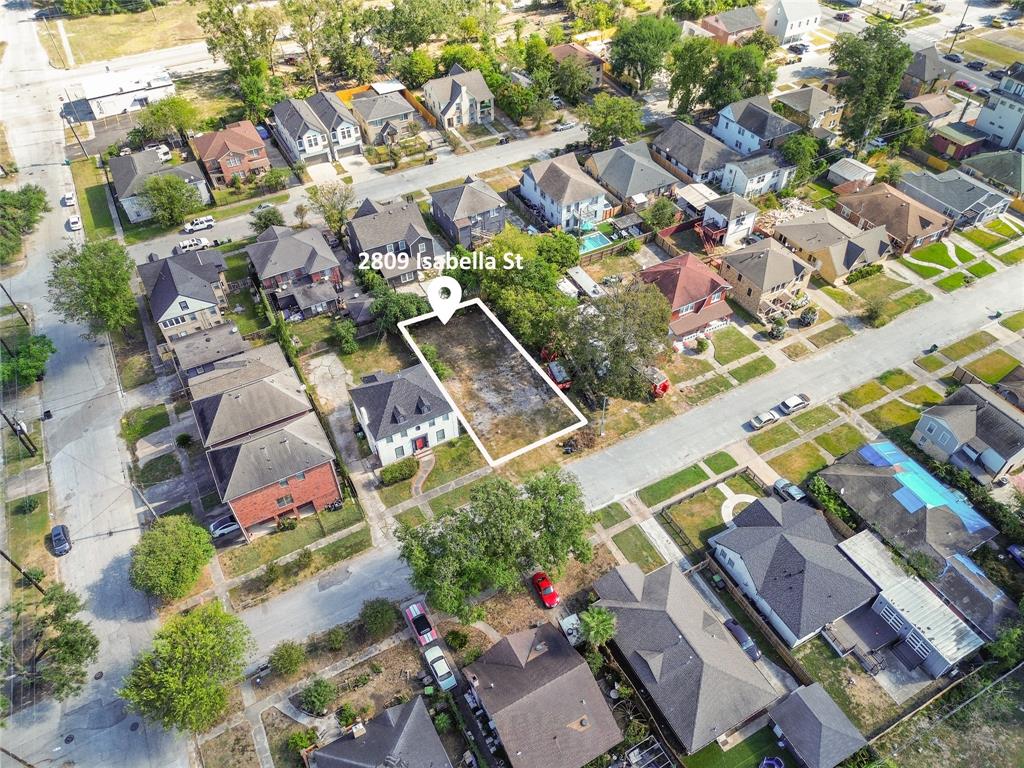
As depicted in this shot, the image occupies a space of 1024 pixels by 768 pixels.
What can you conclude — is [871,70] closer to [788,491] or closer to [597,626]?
[788,491]

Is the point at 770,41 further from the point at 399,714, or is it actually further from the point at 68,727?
the point at 68,727

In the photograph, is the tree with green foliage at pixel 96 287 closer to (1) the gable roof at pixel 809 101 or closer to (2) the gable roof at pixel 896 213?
(2) the gable roof at pixel 896 213

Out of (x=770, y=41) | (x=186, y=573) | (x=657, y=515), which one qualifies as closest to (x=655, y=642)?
(x=657, y=515)

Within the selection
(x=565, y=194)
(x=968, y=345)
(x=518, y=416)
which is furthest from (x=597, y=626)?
(x=565, y=194)

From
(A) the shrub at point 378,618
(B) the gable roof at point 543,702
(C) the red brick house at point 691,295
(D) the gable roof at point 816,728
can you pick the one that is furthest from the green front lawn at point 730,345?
(A) the shrub at point 378,618

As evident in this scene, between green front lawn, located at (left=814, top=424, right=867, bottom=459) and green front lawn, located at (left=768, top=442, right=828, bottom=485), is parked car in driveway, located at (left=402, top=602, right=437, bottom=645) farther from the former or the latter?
green front lawn, located at (left=814, top=424, right=867, bottom=459)

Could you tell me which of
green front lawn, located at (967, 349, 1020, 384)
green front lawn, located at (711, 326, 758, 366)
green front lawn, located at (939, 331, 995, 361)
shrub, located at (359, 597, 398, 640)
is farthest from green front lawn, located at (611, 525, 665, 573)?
green front lawn, located at (939, 331, 995, 361)

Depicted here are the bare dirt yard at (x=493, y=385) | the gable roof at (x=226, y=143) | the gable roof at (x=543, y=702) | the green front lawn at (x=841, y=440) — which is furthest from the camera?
the gable roof at (x=226, y=143)
